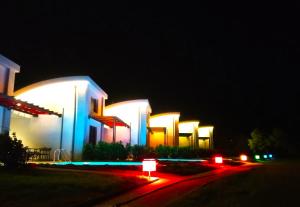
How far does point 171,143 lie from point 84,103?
90.0 ft

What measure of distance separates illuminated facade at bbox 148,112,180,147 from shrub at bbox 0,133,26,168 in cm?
3716

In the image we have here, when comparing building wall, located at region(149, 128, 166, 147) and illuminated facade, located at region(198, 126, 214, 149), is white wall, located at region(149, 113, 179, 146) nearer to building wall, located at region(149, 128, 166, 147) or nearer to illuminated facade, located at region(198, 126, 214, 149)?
building wall, located at region(149, 128, 166, 147)

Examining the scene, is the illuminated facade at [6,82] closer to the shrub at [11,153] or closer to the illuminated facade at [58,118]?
the illuminated facade at [58,118]

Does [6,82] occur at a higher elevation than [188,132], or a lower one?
lower

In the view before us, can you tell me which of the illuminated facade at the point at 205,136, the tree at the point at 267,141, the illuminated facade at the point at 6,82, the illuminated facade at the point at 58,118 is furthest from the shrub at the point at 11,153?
the illuminated facade at the point at 205,136

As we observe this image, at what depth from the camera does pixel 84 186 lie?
13.1 metres

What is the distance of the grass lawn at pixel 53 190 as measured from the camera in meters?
10.0

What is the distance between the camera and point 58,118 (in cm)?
2942

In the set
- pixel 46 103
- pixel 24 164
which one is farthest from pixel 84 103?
pixel 24 164

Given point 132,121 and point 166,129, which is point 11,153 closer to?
point 132,121

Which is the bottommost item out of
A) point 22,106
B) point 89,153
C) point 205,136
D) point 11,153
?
point 11,153

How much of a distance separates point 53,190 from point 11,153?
5.91m

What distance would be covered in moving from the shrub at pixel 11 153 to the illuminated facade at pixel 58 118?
1193cm

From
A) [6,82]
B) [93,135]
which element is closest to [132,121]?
[93,135]
